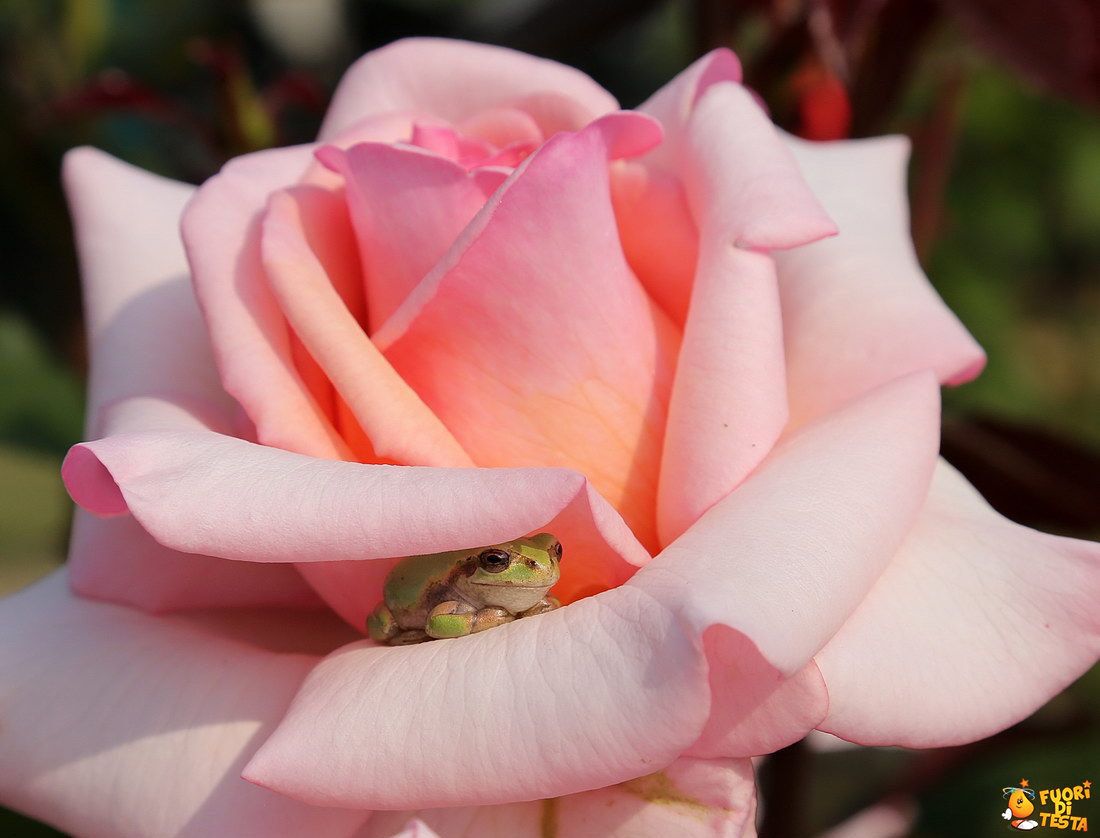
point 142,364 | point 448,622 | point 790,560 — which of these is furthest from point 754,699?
point 142,364

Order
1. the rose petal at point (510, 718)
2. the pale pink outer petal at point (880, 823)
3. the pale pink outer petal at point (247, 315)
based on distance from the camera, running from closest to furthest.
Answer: the rose petal at point (510, 718)
the pale pink outer petal at point (247, 315)
the pale pink outer petal at point (880, 823)

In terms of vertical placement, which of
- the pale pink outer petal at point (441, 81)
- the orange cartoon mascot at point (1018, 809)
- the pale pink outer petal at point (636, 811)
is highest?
the pale pink outer petal at point (441, 81)

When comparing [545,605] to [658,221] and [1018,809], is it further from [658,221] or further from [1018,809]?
[1018,809]

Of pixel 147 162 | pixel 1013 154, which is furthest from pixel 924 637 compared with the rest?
pixel 1013 154

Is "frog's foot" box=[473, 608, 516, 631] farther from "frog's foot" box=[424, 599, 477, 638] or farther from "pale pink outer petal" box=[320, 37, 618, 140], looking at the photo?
"pale pink outer petal" box=[320, 37, 618, 140]

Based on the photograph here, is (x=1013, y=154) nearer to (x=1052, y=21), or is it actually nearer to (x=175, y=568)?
(x=1052, y=21)

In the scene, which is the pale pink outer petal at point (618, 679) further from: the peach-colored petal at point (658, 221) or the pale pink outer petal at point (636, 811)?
the peach-colored petal at point (658, 221)

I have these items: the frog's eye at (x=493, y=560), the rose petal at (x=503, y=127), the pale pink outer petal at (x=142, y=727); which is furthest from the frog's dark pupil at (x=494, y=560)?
the rose petal at (x=503, y=127)
